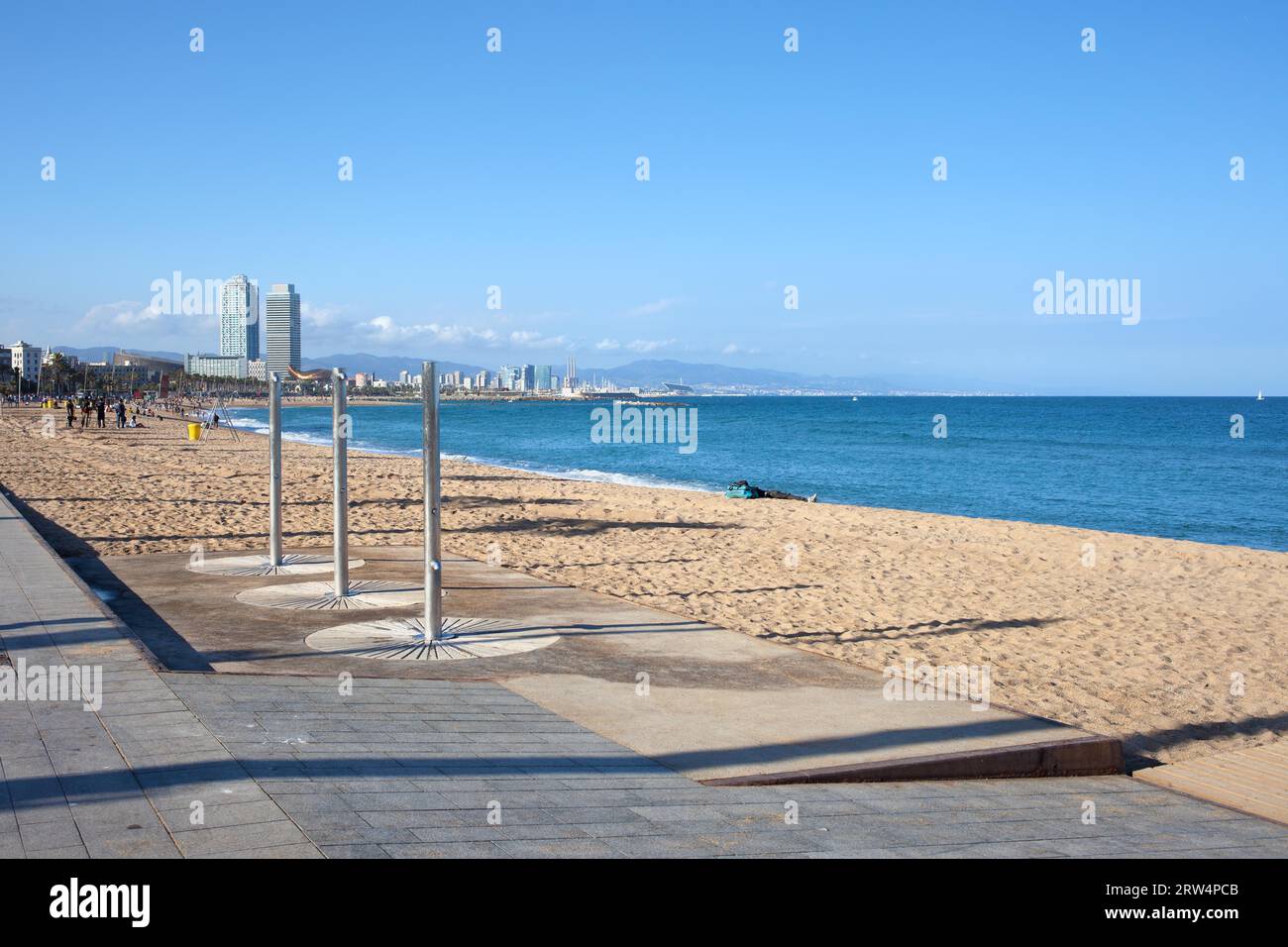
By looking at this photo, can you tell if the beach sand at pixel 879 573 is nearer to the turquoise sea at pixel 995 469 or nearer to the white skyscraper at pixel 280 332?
the white skyscraper at pixel 280 332

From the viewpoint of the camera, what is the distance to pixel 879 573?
13328 mm

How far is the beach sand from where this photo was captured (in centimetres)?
829

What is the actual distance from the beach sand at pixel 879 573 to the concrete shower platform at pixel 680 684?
1.18 meters

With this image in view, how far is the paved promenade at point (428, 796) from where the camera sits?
3.72m

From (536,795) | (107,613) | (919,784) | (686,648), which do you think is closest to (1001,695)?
(686,648)

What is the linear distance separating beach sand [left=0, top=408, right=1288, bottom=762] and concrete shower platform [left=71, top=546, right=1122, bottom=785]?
3.86 ft

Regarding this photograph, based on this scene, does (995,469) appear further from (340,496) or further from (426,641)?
(426,641)

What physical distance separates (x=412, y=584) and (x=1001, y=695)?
528 centimetres

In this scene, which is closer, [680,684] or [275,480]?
[680,684]

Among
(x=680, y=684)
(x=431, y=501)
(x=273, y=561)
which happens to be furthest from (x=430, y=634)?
(x=273, y=561)

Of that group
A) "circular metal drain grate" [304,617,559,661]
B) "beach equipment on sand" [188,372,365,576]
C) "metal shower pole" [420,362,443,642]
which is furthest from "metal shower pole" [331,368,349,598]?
"metal shower pole" [420,362,443,642]

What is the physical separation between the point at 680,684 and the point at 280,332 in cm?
1094

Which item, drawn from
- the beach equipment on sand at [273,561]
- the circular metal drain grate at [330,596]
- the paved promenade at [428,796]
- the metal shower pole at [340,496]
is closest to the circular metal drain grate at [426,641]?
the circular metal drain grate at [330,596]
